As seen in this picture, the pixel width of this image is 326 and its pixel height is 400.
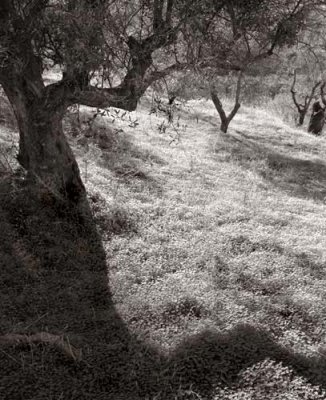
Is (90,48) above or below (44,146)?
above

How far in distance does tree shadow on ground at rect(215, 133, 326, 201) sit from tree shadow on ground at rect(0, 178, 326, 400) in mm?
7807

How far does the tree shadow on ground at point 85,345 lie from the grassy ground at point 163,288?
0.05ft

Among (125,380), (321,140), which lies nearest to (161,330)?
(125,380)

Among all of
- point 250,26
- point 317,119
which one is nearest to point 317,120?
point 317,119

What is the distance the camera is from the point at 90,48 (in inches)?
251

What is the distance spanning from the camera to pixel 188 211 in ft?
32.8

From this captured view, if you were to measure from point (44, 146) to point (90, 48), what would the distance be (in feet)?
8.33

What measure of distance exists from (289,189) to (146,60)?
294 inches

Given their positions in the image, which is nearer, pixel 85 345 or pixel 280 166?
pixel 85 345

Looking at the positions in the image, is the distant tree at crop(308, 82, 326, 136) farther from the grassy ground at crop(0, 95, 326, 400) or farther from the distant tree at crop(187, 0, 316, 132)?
the distant tree at crop(187, 0, 316, 132)

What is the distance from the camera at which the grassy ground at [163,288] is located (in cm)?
513

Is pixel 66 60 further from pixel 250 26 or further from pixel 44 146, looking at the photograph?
pixel 250 26

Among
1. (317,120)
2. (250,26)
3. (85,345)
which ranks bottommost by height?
(85,345)

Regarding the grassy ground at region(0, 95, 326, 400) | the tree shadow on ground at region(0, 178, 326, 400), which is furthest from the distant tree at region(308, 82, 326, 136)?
the tree shadow on ground at region(0, 178, 326, 400)
